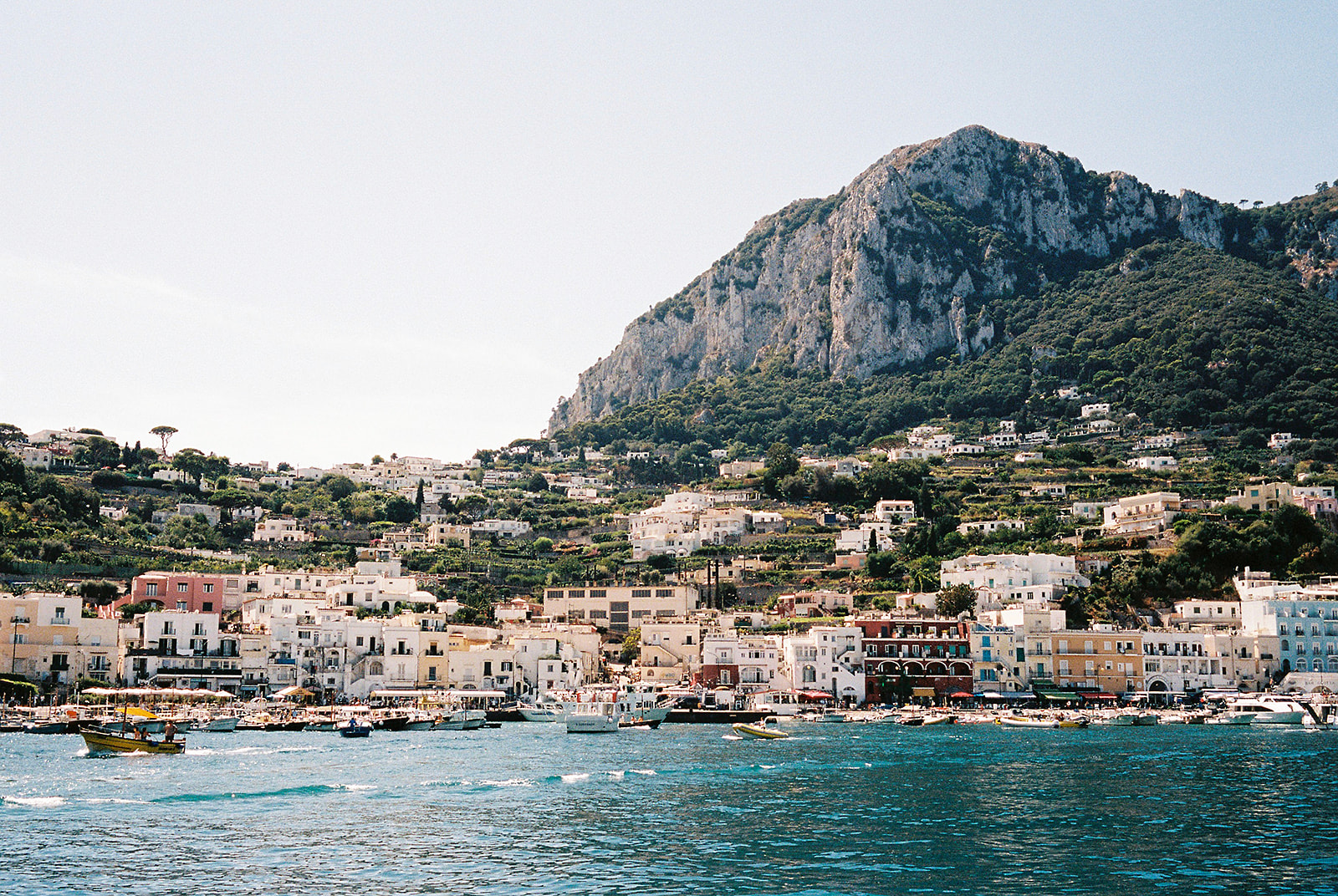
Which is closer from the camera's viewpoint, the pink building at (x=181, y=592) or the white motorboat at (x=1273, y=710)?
the white motorboat at (x=1273, y=710)

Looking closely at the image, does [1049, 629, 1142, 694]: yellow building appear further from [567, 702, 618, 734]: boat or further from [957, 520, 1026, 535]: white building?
[567, 702, 618, 734]: boat

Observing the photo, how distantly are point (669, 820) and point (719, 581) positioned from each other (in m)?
76.5

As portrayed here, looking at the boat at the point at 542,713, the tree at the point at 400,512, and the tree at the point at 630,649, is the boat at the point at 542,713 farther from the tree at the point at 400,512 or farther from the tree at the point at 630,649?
the tree at the point at 400,512

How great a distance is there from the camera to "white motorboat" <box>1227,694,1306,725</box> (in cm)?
7631

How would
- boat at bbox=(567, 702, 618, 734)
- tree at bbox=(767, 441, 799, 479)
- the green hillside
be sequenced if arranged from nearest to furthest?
boat at bbox=(567, 702, 618, 734), tree at bbox=(767, 441, 799, 479), the green hillside

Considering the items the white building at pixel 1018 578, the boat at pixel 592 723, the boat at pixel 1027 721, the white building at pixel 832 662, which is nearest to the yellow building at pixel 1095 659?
the white building at pixel 1018 578

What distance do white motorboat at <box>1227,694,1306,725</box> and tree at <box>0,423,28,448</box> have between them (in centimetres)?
13203

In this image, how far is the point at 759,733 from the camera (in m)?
66.9

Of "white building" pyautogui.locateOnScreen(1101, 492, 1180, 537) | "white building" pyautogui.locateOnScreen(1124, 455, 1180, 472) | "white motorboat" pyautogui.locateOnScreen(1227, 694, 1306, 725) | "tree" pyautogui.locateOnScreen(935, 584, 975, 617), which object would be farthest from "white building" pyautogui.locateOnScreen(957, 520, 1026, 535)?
"white motorboat" pyautogui.locateOnScreen(1227, 694, 1306, 725)

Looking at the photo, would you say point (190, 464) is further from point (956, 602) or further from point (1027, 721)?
point (1027, 721)

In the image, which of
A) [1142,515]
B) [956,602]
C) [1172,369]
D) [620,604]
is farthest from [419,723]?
[1172,369]

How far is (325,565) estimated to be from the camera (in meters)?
116

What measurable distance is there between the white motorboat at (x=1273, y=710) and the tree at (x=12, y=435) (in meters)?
132

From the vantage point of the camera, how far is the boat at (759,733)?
217 ft
